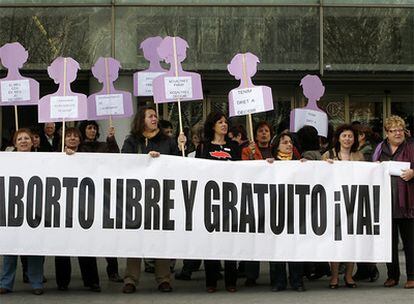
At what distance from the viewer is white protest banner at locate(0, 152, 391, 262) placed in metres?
7.68

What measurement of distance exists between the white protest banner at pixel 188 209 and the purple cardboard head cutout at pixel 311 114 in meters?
2.27

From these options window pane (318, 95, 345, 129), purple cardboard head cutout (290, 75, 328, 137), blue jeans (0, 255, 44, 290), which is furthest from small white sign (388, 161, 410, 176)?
window pane (318, 95, 345, 129)

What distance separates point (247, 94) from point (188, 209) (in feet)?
5.49

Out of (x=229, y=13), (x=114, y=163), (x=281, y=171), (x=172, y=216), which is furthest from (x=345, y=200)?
(x=229, y=13)

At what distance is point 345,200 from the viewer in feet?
25.9

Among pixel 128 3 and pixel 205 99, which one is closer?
pixel 128 3

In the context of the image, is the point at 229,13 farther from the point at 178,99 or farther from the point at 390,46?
the point at 178,99

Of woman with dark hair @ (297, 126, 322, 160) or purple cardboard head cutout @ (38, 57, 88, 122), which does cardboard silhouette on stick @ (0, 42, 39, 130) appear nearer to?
purple cardboard head cutout @ (38, 57, 88, 122)

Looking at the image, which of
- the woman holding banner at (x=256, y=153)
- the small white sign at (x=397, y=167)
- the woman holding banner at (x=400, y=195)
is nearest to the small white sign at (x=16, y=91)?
the woman holding banner at (x=256, y=153)

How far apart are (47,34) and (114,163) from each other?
20.7 feet

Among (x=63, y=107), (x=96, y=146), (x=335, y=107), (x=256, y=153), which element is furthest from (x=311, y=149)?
(x=335, y=107)

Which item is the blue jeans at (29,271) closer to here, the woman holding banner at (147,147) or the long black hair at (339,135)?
the woman holding banner at (147,147)

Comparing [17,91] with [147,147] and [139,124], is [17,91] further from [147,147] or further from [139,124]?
[147,147]

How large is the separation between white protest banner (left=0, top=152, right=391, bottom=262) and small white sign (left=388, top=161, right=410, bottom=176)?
24 centimetres
